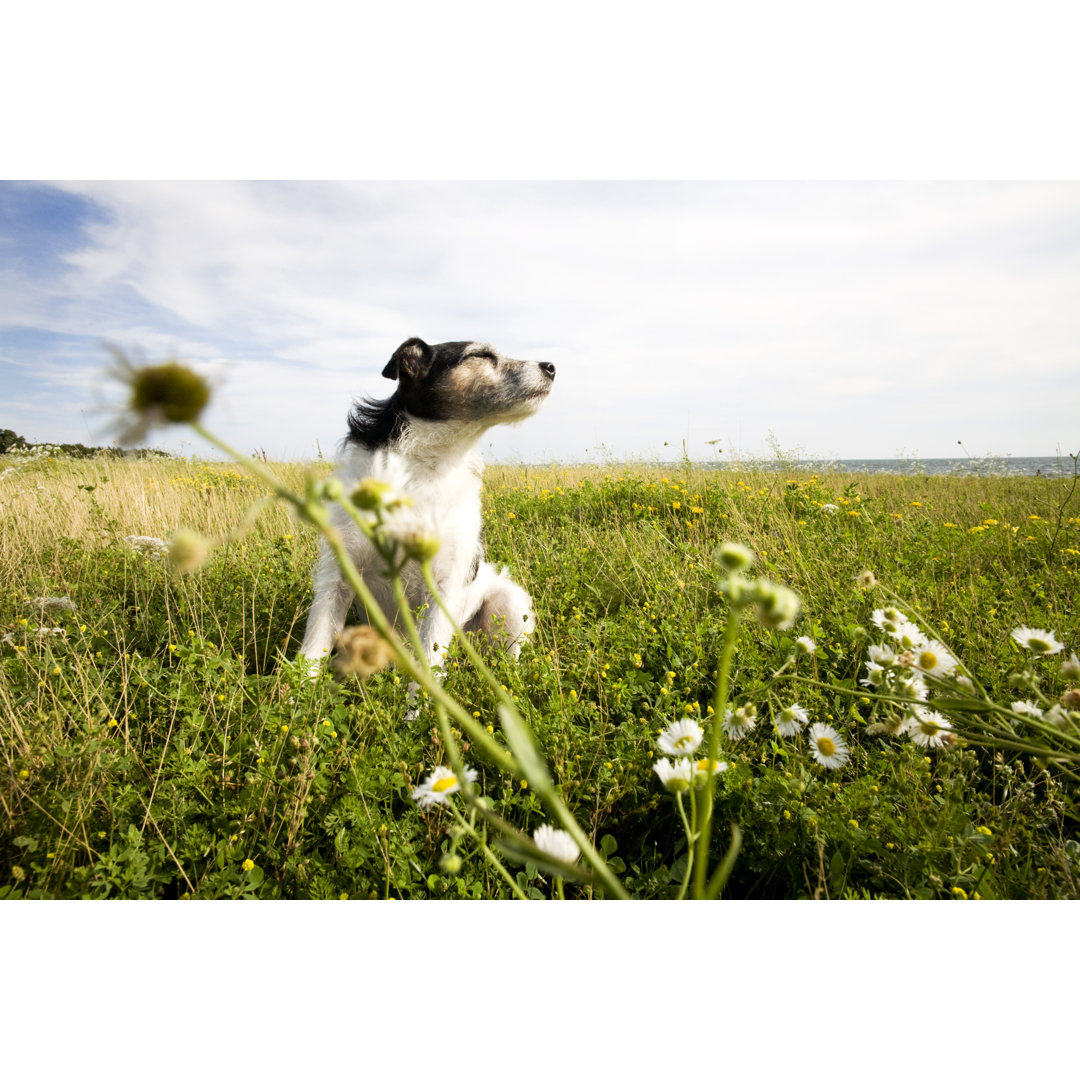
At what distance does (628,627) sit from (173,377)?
A: 2.51 metres

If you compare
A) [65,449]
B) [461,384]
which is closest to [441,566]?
[461,384]

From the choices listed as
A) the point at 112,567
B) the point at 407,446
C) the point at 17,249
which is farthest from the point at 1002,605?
the point at 112,567

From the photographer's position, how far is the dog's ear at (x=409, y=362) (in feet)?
10.7

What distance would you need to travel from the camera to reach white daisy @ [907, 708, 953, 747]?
1188mm

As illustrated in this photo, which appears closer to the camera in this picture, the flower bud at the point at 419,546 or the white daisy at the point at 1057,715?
the flower bud at the point at 419,546

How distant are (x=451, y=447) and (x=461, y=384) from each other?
0.35 meters

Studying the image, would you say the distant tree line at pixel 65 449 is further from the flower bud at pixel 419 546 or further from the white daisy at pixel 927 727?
the white daisy at pixel 927 727

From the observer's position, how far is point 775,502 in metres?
5.10

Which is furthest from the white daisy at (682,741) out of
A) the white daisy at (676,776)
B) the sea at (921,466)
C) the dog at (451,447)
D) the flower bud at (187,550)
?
the sea at (921,466)

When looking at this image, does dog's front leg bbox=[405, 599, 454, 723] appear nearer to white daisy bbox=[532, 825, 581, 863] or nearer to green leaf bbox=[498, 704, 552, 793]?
white daisy bbox=[532, 825, 581, 863]

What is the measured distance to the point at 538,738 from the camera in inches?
75.9

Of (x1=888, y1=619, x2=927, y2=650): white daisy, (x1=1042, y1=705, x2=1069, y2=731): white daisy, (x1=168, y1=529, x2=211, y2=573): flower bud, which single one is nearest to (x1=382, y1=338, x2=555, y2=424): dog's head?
(x1=888, y1=619, x2=927, y2=650): white daisy

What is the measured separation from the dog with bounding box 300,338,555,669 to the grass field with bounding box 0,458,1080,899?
347mm

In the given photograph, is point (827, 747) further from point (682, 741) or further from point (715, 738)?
point (715, 738)
